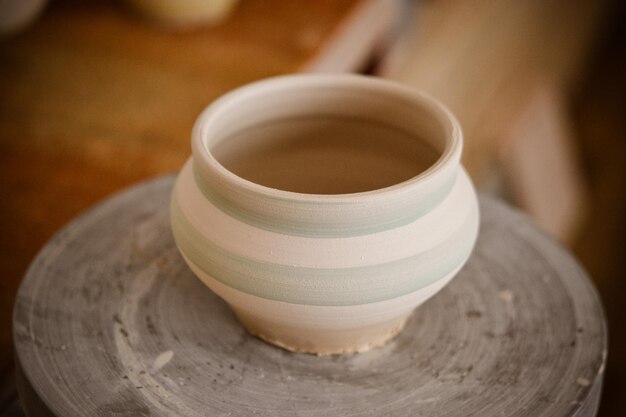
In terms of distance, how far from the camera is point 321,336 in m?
0.59

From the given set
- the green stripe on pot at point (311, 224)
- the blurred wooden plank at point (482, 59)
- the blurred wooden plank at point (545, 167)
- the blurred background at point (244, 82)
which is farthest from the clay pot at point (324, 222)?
the blurred wooden plank at point (545, 167)

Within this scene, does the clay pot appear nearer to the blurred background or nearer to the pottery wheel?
the pottery wheel

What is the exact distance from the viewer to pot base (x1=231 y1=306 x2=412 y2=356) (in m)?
0.59

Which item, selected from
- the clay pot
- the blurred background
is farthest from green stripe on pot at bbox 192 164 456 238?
the blurred background

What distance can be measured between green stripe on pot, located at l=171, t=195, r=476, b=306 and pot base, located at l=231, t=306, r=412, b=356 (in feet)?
0.16

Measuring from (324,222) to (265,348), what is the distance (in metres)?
0.16

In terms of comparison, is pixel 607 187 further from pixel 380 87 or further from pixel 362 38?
pixel 380 87

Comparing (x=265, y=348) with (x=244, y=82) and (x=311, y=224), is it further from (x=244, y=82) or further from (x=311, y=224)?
(x=244, y=82)

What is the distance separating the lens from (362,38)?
1431 millimetres

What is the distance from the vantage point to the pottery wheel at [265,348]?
0.56 meters

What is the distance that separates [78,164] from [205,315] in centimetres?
48

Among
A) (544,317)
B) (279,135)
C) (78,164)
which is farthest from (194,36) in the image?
(544,317)

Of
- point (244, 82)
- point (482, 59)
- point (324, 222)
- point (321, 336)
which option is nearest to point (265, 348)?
point (321, 336)

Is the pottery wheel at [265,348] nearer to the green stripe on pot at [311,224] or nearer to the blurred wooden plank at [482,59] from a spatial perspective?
the green stripe on pot at [311,224]
